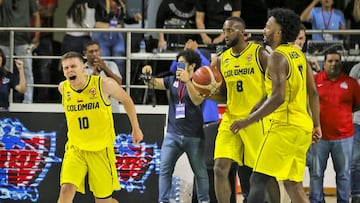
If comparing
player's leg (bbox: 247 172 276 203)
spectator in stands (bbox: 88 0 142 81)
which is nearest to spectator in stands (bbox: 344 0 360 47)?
spectator in stands (bbox: 88 0 142 81)

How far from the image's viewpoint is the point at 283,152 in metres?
8.23

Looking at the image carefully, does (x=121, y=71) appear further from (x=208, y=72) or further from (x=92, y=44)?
(x=208, y=72)

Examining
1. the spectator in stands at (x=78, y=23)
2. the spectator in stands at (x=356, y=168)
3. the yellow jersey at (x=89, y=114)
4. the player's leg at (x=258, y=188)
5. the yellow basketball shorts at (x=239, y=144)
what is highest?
the spectator in stands at (x=78, y=23)

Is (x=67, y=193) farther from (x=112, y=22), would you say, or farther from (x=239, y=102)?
(x=112, y=22)

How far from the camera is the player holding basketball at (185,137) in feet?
35.6

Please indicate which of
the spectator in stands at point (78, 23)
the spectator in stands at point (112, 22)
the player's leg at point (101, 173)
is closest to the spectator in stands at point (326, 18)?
the spectator in stands at point (112, 22)

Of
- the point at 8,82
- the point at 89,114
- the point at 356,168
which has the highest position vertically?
the point at 8,82

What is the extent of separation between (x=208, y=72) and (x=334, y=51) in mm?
2406

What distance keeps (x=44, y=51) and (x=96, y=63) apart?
240 centimetres

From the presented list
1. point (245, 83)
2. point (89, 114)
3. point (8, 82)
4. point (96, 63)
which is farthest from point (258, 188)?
point (8, 82)

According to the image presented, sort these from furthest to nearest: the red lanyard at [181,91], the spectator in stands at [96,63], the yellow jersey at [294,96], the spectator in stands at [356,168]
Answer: the spectator in stands at [96,63] → the spectator in stands at [356,168] → the red lanyard at [181,91] → the yellow jersey at [294,96]

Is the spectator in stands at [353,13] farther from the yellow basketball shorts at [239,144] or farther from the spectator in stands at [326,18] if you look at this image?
the yellow basketball shorts at [239,144]

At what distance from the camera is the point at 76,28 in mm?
12797

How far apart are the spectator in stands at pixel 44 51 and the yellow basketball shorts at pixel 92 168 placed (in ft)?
12.5
